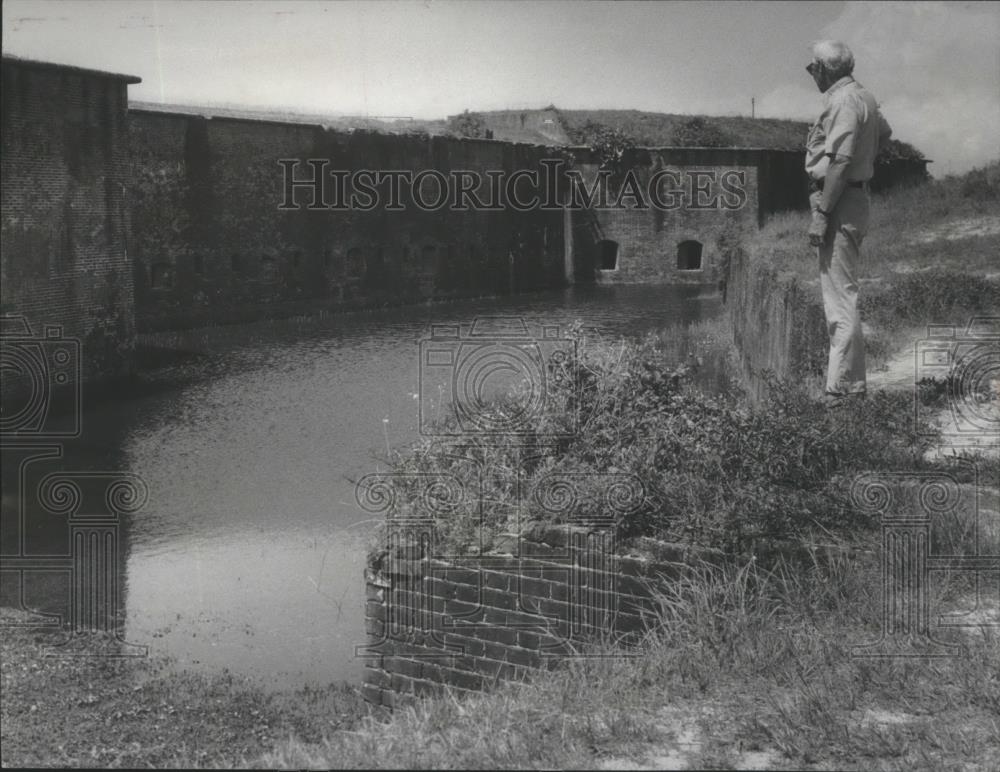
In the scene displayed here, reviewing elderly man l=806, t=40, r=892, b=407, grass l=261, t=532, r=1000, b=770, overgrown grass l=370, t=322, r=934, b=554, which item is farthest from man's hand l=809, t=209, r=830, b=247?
grass l=261, t=532, r=1000, b=770

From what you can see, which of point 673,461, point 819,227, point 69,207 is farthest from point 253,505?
point 69,207

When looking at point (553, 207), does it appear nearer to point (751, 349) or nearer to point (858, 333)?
point (751, 349)

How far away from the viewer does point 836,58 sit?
22.3 feet

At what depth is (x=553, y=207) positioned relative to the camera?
2728cm

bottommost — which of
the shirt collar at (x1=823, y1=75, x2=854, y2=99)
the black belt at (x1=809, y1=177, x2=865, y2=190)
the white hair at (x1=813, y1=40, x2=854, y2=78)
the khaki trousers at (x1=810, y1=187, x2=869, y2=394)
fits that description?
the khaki trousers at (x1=810, y1=187, x2=869, y2=394)

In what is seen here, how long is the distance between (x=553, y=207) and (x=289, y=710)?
73.1 feet

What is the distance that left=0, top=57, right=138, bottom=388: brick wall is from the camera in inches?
434

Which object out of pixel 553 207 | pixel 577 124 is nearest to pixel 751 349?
pixel 553 207

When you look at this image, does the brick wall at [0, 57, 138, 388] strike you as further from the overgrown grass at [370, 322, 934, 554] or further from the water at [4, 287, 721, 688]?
the overgrown grass at [370, 322, 934, 554]

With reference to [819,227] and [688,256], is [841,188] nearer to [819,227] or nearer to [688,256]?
[819,227]

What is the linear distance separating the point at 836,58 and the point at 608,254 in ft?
83.1

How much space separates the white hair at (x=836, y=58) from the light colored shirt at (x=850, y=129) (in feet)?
0.20

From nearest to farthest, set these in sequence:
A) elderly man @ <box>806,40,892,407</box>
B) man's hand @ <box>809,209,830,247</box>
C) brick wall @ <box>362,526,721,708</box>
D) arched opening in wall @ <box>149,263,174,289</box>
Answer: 1. brick wall @ <box>362,526,721,708</box>
2. elderly man @ <box>806,40,892,407</box>
3. man's hand @ <box>809,209,830,247</box>
4. arched opening in wall @ <box>149,263,174,289</box>

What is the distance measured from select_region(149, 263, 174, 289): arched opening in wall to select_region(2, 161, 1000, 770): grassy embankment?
11799 mm
